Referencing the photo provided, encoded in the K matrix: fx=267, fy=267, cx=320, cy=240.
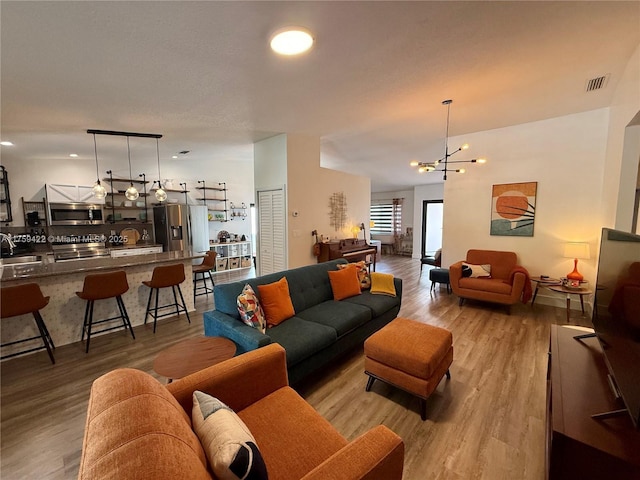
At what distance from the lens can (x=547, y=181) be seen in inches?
170

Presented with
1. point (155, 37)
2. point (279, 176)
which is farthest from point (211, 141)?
point (155, 37)

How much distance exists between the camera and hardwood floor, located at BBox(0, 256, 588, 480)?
167 centimetres

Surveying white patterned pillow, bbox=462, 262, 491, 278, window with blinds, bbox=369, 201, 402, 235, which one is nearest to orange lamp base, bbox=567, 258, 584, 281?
white patterned pillow, bbox=462, 262, 491, 278

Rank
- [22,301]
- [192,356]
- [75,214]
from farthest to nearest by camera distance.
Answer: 1. [75,214]
2. [22,301]
3. [192,356]

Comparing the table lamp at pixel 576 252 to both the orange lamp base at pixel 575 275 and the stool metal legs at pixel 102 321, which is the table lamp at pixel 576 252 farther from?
the stool metal legs at pixel 102 321

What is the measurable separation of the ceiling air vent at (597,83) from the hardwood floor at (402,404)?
118 inches

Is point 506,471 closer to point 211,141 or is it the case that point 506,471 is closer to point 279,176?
point 279,176

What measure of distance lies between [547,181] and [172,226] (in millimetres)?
7365

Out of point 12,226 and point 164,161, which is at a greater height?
point 164,161

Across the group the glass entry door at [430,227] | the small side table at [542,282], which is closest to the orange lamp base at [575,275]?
the small side table at [542,282]

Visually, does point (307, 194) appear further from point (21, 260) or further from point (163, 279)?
point (21, 260)

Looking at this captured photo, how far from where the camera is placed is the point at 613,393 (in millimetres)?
1380

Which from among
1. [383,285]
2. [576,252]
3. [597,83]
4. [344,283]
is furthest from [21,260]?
[576,252]

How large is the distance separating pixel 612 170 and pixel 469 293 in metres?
2.40
